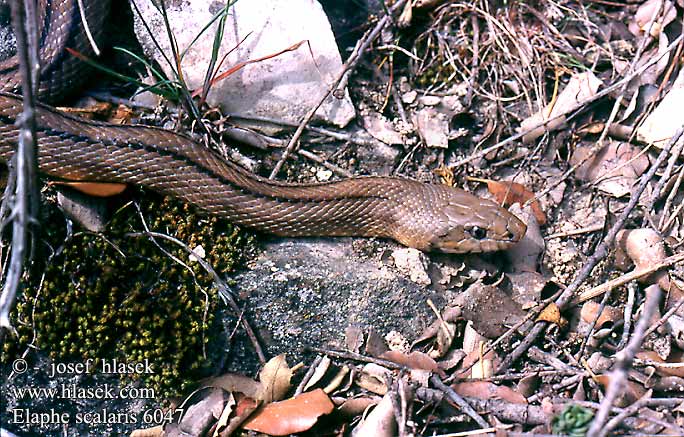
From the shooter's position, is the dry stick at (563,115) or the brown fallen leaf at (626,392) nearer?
the brown fallen leaf at (626,392)

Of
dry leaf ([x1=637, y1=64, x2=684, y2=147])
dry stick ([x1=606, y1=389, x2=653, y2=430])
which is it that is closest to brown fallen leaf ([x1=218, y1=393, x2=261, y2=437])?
dry stick ([x1=606, y1=389, x2=653, y2=430])

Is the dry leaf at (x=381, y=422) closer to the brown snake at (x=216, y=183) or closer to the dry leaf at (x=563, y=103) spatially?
the brown snake at (x=216, y=183)

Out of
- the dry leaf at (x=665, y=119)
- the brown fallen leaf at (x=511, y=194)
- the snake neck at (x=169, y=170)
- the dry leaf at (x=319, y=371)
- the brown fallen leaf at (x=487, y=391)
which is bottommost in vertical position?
the brown fallen leaf at (x=487, y=391)

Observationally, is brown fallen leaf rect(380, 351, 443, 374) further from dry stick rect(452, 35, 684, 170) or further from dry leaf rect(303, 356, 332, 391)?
dry stick rect(452, 35, 684, 170)

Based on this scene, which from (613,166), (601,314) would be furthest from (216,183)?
(613,166)

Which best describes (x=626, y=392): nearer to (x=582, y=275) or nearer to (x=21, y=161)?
(x=582, y=275)

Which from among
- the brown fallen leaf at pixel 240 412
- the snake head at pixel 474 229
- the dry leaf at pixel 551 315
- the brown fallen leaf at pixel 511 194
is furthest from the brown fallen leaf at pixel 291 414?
the brown fallen leaf at pixel 511 194

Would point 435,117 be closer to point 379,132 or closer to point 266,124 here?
point 379,132

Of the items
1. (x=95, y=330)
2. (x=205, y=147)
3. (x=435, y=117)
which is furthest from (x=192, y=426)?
(x=435, y=117)
